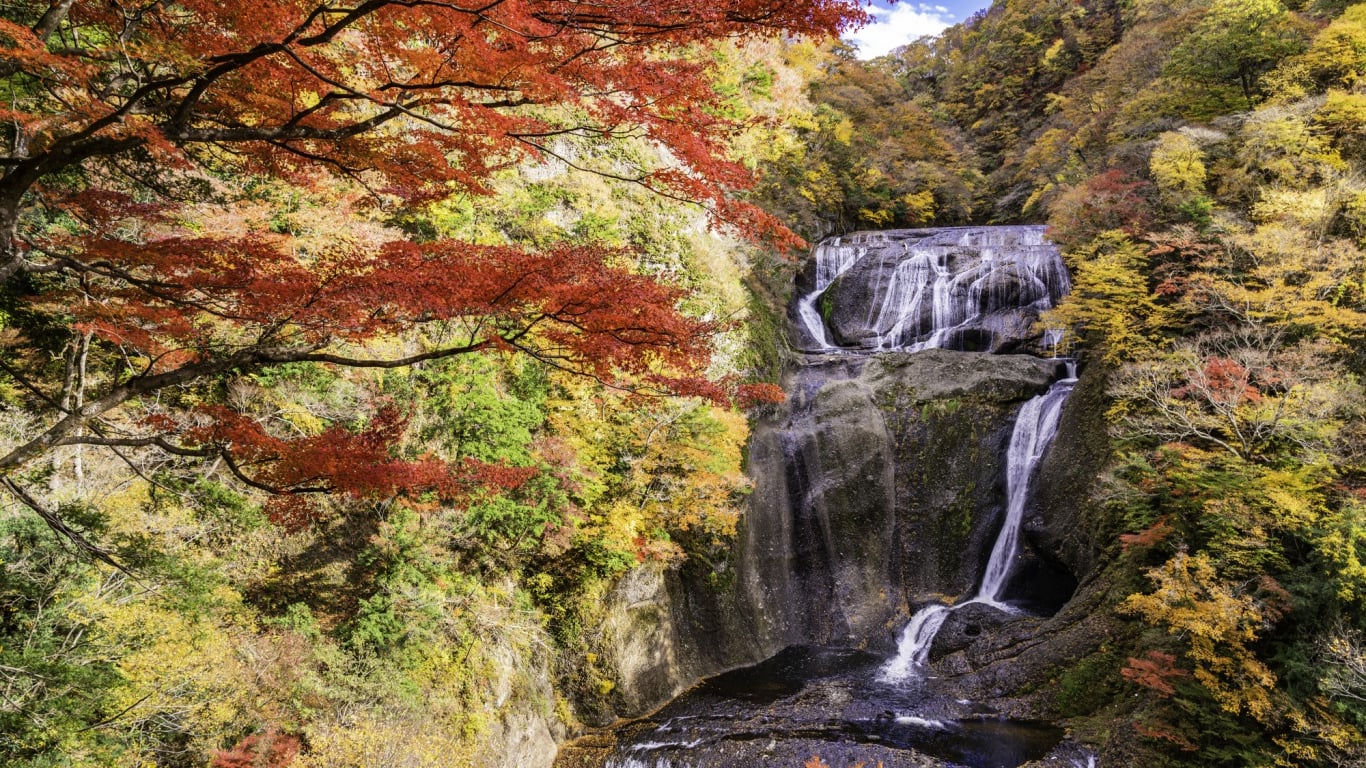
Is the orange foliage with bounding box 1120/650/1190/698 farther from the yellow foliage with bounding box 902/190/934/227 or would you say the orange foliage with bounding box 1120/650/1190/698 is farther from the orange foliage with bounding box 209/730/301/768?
the yellow foliage with bounding box 902/190/934/227

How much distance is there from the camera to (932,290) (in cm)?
2012

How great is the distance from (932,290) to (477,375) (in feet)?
52.4

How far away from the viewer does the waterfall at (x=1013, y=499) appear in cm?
1380

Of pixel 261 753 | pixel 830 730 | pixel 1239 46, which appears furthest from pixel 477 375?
pixel 1239 46

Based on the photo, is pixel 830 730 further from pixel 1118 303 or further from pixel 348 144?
pixel 1118 303

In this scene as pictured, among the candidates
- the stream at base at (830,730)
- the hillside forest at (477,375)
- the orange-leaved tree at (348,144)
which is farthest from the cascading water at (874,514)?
the orange-leaved tree at (348,144)

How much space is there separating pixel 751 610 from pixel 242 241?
12.7 meters

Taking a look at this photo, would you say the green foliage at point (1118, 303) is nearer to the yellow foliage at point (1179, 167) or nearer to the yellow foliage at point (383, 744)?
the yellow foliage at point (1179, 167)

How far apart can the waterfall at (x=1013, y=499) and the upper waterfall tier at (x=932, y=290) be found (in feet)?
10.3

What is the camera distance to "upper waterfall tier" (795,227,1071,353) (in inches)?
→ 734

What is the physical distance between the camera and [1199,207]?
13023 mm

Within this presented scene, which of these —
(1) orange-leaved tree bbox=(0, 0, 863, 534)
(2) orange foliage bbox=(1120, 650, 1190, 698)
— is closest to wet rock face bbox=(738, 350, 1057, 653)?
(2) orange foliage bbox=(1120, 650, 1190, 698)

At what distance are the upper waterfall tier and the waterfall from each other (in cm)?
314

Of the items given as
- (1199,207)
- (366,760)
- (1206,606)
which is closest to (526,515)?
(366,760)
